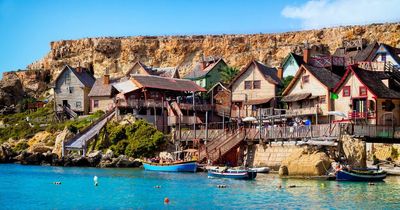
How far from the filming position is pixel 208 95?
8338 cm

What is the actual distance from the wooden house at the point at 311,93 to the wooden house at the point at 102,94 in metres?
26.5

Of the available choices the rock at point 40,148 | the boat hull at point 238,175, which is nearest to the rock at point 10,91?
the rock at point 40,148

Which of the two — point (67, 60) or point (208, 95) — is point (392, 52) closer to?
point (208, 95)

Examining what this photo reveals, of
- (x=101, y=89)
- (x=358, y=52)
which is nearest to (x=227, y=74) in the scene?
(x=101, y=89)

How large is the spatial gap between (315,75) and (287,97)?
4.54 m

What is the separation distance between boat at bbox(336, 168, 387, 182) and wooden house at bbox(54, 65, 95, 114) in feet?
172

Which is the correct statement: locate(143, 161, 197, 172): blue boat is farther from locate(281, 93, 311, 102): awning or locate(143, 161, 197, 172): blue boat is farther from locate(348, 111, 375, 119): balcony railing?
locate(348, 111, 375, 119): balcony railing

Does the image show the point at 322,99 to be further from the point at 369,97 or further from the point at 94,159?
the point at 94,159

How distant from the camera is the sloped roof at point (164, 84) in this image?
7775 cm

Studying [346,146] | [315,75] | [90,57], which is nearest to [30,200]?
[346,146]

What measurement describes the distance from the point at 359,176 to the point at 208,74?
4463 cm

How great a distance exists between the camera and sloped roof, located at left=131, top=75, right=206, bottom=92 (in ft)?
255

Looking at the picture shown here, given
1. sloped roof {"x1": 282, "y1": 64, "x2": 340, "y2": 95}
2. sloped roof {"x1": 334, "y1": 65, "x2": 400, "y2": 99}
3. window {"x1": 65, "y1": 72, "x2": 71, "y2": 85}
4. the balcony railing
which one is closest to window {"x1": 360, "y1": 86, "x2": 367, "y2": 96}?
sloped roof {"x1": 334, "y1": 65, "x2": 400, "y2": 99}

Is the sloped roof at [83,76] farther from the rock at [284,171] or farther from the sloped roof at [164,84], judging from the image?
the rock at [284,171]
